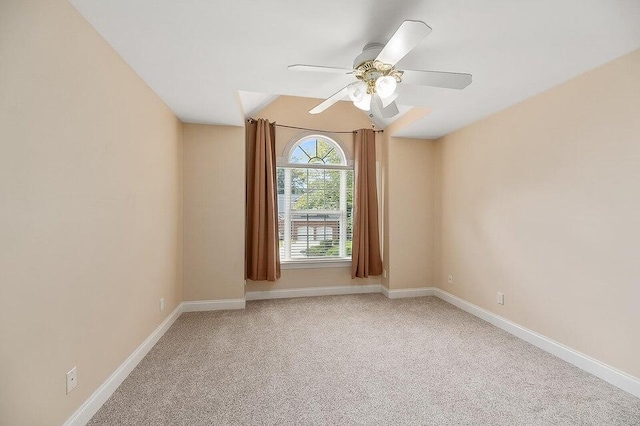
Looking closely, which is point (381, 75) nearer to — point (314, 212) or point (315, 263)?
point (314, 212)

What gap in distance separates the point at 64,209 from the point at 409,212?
369cm

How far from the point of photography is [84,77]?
1536 mm

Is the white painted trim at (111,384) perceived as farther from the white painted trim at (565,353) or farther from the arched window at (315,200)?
the white painted trim at (565,353)

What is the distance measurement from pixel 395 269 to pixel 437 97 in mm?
2339

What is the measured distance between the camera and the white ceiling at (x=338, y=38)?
1448 millimetres

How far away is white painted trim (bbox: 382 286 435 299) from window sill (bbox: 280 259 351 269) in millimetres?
673

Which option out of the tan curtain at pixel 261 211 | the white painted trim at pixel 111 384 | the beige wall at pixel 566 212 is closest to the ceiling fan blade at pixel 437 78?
the beige wall at pixel 566 212

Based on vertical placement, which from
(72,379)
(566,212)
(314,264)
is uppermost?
(566,212)

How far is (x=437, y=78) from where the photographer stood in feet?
5.51

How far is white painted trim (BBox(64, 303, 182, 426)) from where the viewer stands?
1.50 m

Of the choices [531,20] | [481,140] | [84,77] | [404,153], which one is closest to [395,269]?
[404,153]

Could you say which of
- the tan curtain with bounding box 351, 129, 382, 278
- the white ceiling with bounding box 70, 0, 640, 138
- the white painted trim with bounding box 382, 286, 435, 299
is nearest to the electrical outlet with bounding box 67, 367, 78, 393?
the white ceiling with bounding box 70, 0, 640, 138

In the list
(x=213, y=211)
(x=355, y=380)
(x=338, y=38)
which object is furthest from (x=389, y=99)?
(x=213, y=211)

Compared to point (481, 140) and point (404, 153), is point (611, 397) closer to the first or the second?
point (481, 140)
